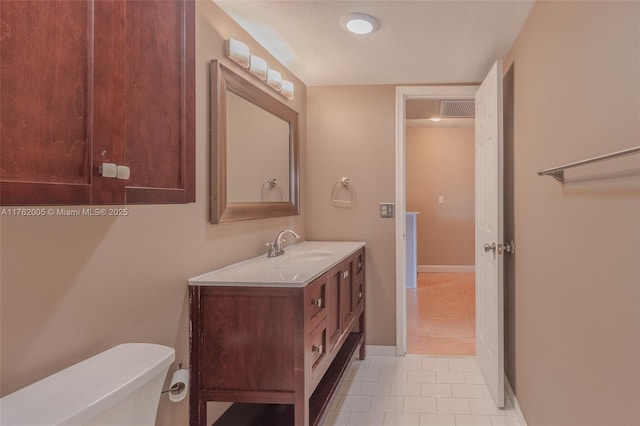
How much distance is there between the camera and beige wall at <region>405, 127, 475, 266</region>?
618cm

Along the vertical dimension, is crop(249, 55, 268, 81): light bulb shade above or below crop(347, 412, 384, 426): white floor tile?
above

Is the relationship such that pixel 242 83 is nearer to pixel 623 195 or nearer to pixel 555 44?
pixel 555 44

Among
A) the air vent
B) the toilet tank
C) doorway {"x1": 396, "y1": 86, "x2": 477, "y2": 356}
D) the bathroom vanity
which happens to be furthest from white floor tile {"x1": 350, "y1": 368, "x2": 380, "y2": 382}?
the air vent

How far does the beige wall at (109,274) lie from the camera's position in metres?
0.96

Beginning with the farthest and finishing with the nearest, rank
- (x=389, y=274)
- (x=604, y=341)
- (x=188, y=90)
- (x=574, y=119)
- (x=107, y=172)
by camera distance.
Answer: (x=389, y=274) → (x=574, y=119) → (x=188, y=90) → (x=604, y=341) → (x=107, y=172)

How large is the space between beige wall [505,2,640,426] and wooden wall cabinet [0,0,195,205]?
1243 mm

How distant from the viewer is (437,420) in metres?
2.19

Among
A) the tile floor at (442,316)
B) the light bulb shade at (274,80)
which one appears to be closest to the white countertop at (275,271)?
the light bulb shade at (274,80)

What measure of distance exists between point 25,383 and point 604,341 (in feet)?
5.11

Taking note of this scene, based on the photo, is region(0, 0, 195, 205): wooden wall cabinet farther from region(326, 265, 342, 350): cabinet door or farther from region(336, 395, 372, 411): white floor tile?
region(336, 395, 372, 411): white floor tile

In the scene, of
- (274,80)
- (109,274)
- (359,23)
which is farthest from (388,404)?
(359,23)

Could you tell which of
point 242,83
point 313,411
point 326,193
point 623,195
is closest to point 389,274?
point 326,193

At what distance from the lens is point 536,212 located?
1.83 metres

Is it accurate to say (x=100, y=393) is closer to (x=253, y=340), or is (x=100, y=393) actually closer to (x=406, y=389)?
(x=253, y=340)
